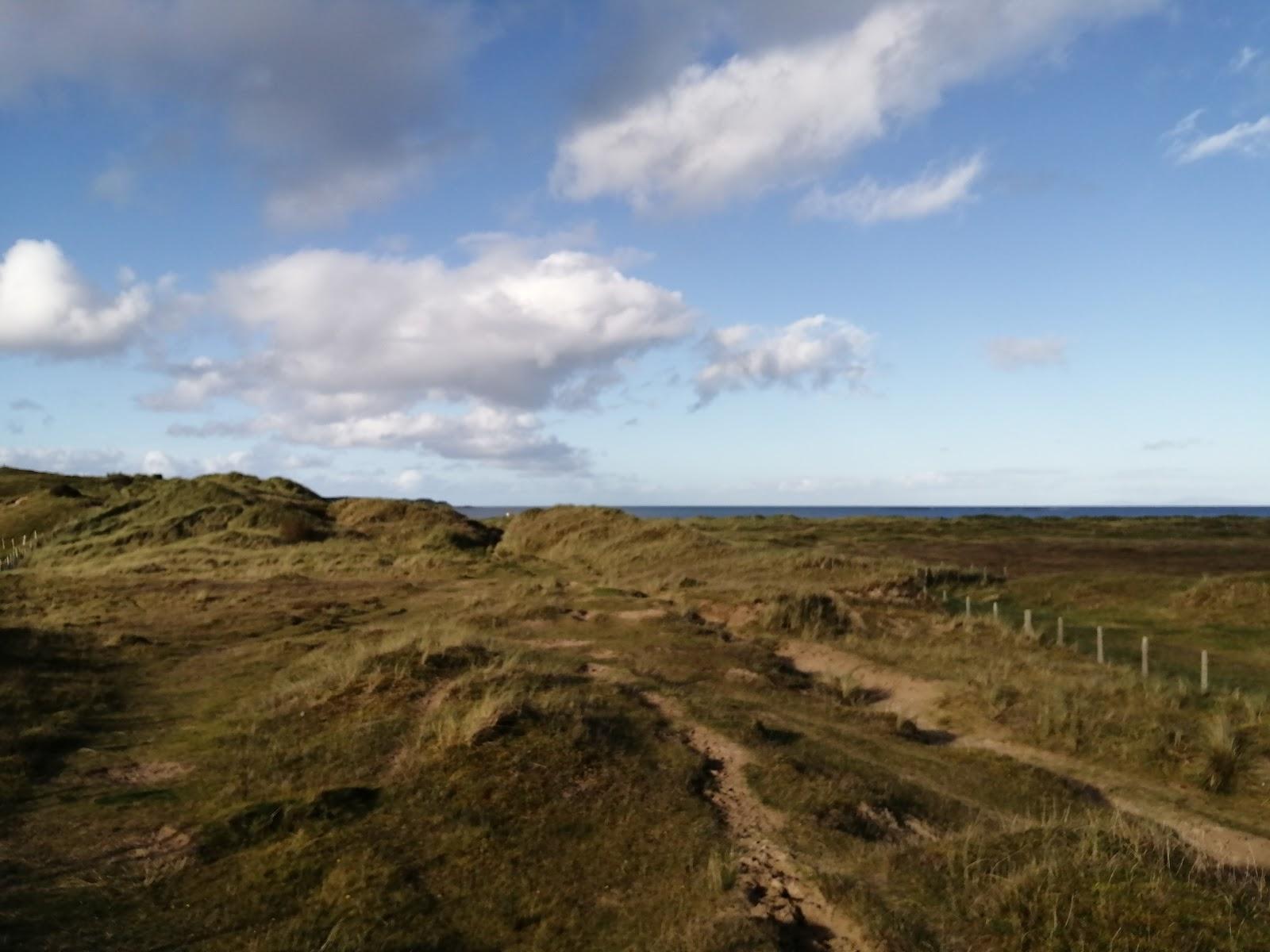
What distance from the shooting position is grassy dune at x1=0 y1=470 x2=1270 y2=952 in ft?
26.5

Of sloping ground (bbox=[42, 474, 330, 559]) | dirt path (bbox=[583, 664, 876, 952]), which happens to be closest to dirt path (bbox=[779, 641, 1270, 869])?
dirt path (bbox=[583, 664, 876, 952])

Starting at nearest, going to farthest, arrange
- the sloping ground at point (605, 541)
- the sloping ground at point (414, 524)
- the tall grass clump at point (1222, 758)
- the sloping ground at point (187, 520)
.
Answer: the tall grass clump at point (1222, 758), the sloping ground at point (605, 541), the sloping ground at point (187, 520), the sloping ground at point (414, 524)

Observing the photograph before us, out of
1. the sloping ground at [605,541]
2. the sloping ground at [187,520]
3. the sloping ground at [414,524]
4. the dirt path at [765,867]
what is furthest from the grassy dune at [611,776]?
the sloping ground at [414,524]

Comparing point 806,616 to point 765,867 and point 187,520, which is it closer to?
point 765,867

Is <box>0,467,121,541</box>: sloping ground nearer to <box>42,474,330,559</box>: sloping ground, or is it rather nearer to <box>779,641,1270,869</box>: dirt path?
<box>42,474,330,559</box>: sloping ground

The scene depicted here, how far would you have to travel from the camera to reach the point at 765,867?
31.3 ft

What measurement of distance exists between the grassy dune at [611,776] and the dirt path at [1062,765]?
11 centimetres

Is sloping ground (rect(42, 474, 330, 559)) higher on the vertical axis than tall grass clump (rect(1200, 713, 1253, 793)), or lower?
higher

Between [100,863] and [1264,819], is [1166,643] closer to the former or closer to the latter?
[1264,819]

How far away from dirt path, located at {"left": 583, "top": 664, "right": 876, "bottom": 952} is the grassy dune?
47 mm

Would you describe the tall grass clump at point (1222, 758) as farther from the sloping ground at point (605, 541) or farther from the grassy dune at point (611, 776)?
the sloping ground at point (605, 541)

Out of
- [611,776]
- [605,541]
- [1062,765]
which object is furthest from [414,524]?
[611,776]

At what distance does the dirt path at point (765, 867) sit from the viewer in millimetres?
8039

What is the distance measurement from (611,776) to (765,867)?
301 cm
